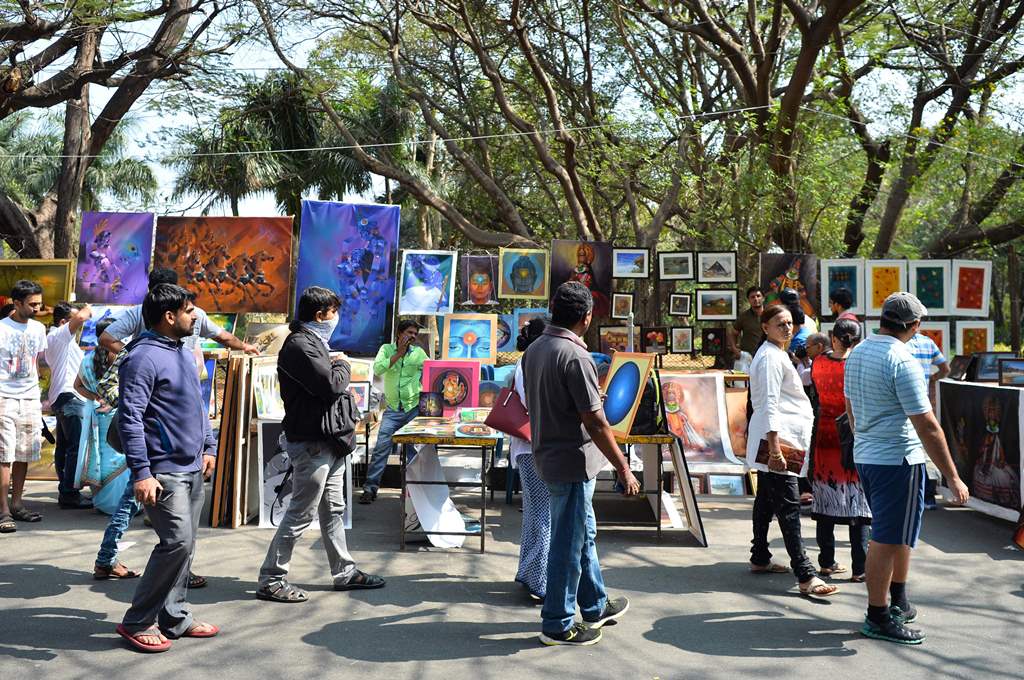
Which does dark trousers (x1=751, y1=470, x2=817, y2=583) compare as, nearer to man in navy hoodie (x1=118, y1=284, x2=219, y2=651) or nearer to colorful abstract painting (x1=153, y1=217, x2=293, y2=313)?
man in navy hoodie (x1=118, y1=284, x2=219, y2=651)

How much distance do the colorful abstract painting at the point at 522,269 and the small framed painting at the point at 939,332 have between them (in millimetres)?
4850

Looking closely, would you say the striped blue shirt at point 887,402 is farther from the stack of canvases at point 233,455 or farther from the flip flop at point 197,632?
the stack of canvases at point 233,455

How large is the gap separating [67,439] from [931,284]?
9990 millimetres

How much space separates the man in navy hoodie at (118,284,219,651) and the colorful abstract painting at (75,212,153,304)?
7571 mm

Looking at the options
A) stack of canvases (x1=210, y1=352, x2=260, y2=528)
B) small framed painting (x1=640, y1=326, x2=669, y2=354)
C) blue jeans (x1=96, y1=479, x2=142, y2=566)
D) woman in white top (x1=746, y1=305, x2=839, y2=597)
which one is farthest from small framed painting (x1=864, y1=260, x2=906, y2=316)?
blue jeans (x1=96, y1=479, x2=142, y2=566)

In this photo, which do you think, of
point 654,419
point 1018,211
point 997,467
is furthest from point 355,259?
point 1018,211

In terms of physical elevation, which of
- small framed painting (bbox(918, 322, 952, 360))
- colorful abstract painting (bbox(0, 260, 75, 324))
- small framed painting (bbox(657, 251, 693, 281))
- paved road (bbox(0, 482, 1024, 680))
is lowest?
paved road (bbox(0, 482, 1024, 680))

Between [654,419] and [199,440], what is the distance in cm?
337

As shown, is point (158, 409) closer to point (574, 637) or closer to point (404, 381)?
point (574, 637)

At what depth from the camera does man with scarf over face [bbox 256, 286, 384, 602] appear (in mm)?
4824

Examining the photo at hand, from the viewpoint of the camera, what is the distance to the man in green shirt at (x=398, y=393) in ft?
26.0

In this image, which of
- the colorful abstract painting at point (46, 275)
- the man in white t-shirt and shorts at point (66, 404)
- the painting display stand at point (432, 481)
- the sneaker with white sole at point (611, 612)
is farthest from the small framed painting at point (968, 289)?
the colorful abstract painting at point (46, 275)

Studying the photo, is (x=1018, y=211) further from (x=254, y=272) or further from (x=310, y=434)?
(x=310, y=434)

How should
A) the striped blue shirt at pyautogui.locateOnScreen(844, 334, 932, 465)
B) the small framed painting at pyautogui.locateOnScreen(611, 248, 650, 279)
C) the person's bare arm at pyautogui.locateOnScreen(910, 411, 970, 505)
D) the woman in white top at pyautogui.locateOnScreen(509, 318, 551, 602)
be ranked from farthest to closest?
the small framed painting at pyautogui.locateOnScreen(611, 248, 650, 279)
the woman in white top at pyautogui.locateOnScreen(509, 318, 551, 602)
the striped blue shirt at pyautogui.locateOnScreen(844, 334, 932, 465)
the person's bare arm at pyautogui.locateOnScreen(910, 411, 970, 505)
